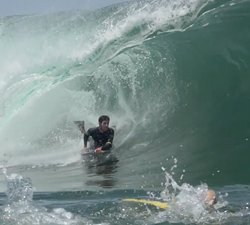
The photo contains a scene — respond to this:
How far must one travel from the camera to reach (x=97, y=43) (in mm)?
13891

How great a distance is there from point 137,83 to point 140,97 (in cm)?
46

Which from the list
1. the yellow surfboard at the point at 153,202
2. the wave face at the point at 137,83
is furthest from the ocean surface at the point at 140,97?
the yellow surfboard at the point at 153,202

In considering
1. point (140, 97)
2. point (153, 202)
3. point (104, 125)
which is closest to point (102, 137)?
point (104, 125)

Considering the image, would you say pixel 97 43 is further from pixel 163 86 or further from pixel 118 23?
pixel 163 86

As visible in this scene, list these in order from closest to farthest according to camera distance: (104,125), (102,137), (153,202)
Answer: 1. (153,202)
2. (104,125)
3. (102,137)

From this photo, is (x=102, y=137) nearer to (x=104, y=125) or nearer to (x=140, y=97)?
(x=104, y=125)

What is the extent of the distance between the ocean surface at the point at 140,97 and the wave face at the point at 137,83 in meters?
0.03

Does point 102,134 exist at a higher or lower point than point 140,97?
lower

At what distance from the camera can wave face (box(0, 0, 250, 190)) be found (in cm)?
1173

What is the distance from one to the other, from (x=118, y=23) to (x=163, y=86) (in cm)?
212

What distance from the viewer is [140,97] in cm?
1339

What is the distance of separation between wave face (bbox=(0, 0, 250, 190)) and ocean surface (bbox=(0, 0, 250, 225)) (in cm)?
3

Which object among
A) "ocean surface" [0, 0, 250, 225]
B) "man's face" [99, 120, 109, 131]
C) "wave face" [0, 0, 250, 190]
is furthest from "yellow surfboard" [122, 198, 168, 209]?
"man's face" [99, 120, 109, 131]

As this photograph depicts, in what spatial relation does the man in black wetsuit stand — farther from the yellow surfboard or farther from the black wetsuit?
the yellow surfboard
